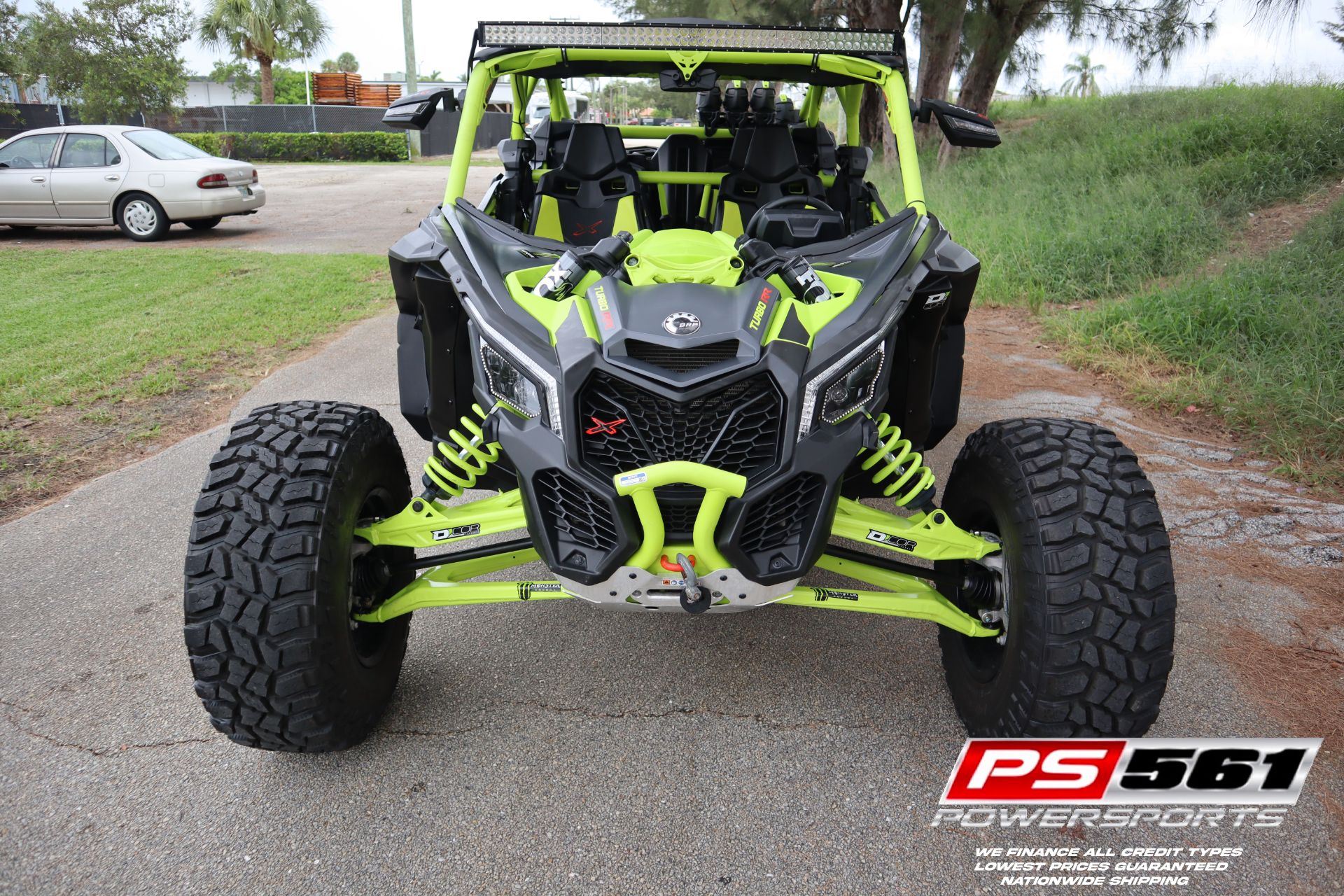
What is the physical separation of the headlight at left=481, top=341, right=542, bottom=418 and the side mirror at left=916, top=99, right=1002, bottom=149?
1.89 m

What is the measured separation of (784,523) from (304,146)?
32337 millimetres

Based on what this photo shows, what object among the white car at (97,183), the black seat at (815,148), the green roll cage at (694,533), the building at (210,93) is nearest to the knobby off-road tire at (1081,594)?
the green roll cage at (694,533)

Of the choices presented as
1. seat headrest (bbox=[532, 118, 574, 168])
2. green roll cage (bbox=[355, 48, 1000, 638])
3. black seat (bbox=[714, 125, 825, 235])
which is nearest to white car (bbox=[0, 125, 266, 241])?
seat headrest (bbox=[532, 118, 574, 168])

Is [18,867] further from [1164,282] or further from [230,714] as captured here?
[1164,282]

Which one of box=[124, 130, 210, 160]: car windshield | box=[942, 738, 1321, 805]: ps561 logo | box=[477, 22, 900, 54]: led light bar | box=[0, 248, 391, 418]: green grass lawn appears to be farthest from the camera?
box=[124, 130, 210, 160]: car windshield

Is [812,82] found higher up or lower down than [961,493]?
higher up

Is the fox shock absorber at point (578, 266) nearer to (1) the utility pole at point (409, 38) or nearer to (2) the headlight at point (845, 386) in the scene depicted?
(2) the headlight at point (845, 386)

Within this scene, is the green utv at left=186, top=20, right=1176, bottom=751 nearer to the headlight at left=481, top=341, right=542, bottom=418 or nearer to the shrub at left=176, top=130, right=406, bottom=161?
the headlight at left=481, top=341, right=542, bottom=418

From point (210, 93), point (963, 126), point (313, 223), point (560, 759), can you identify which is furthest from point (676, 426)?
point (210, 93)

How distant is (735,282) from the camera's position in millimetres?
2748

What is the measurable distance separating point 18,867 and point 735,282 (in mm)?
2402

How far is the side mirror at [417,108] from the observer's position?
3562mm

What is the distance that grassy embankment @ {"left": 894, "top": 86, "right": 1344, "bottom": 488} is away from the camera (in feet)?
18.3

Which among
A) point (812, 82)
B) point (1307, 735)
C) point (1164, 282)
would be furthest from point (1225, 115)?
point (1307, 735)
